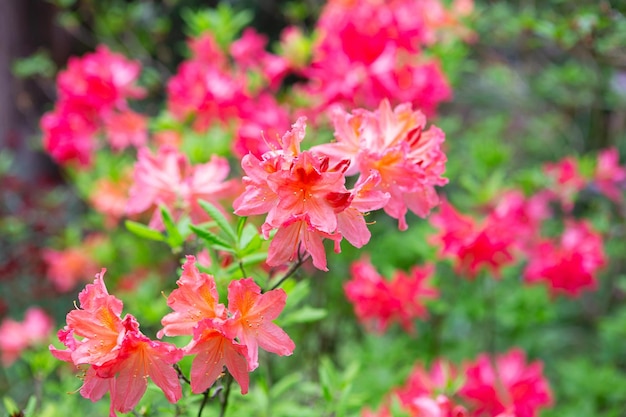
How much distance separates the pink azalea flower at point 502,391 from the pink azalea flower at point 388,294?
1.05 ft

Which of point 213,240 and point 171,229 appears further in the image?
point 171,229

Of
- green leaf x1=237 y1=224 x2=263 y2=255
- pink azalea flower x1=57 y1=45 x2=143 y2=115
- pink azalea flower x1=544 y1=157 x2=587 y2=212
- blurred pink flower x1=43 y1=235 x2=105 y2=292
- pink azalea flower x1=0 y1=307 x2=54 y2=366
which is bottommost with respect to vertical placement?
blurred pink flower x1=43 y1=235 x2=105 y2=292

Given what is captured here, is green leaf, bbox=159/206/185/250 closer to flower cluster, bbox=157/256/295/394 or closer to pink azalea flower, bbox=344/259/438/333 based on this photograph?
flower cluster, bbox=157/256/295/394

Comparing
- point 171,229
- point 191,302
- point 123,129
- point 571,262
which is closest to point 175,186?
point 171,229

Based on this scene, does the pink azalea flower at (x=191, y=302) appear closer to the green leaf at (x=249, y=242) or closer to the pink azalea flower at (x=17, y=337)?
the green leaf at (x=249, y=242)

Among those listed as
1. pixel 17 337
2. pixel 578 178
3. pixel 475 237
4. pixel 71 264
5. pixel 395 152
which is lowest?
pixel 71 264

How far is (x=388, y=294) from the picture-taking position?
182 cm

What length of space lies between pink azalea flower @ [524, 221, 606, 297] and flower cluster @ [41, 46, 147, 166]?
4.25 ft

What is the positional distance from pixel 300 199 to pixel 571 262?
133 centimetres

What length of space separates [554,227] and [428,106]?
111cm

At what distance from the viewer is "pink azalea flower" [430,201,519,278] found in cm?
164

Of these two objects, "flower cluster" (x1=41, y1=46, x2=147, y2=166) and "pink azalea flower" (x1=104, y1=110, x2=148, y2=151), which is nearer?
"flower cluster" (x1=41, y1=46, x2=147, y2=166)

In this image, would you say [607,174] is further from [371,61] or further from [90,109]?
[90,109]

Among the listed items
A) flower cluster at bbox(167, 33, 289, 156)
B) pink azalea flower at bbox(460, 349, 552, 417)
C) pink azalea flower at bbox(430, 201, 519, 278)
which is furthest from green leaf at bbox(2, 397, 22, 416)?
pink azalea flower at bbox(430, 201, 519, 278)
